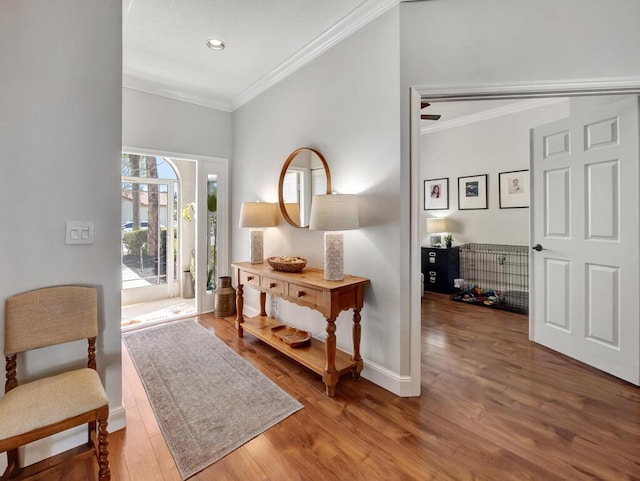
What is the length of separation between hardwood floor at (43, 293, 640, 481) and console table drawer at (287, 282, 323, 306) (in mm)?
481

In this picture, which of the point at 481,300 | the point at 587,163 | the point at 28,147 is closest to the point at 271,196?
the point at 28,147

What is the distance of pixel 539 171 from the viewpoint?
9.57ft

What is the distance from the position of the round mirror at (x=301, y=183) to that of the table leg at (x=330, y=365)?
3.68 ft

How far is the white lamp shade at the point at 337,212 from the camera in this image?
2.21 metres

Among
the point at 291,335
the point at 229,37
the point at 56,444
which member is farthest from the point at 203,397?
the point at 229,37

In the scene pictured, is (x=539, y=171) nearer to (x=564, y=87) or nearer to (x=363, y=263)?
(x=564, y=87)

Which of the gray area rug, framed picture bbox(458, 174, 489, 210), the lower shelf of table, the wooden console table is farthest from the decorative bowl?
framed picture bbox(458, 174, 489, 210)

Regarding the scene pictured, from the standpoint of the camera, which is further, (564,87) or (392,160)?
(392,160)

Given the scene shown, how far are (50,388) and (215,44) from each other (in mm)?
2830

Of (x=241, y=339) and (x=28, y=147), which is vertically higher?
(x=28, y=147)

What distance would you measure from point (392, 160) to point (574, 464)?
76.8 inches

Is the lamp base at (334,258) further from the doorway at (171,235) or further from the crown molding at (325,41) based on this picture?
the doorway at (171,235)

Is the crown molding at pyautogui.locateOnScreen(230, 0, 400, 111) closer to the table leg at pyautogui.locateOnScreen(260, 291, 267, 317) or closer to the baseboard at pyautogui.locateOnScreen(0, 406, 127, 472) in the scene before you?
the table leg at pyautogui.locateOnScreen(260, 291, 267, 317)

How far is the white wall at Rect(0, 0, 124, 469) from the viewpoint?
147 centimetres
